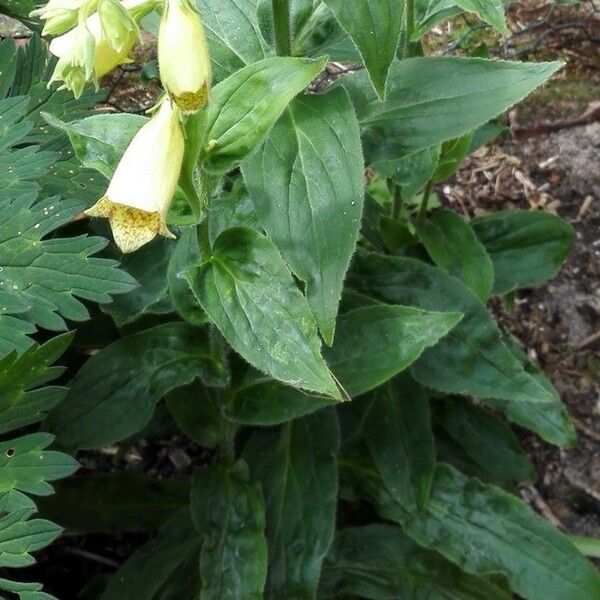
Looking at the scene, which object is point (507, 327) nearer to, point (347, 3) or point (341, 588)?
point (341, 588)

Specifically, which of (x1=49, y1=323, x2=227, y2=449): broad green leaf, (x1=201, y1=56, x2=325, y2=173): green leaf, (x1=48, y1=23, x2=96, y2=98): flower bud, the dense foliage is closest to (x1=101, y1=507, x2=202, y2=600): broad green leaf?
the dense foliage

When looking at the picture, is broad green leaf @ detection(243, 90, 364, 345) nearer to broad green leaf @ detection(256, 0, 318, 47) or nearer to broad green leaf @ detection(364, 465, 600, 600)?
broad green leaf @ detection(256, 0, 318, 47)

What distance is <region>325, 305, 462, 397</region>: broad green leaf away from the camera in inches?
50.9

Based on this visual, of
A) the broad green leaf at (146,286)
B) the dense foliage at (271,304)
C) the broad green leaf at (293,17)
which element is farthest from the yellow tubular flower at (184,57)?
the broad green leaf at (146,286)

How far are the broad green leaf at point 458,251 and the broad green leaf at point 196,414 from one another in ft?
1.64

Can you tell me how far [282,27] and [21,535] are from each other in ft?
2.33

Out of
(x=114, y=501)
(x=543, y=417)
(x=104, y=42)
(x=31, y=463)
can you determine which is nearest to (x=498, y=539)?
(x=543, y=417)

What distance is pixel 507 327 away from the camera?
2.17 meters

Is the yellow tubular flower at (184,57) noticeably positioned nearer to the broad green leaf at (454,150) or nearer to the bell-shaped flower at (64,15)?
the bell-shaped flower at (64,15)

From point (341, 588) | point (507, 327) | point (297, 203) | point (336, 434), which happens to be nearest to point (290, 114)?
point (297, 203)

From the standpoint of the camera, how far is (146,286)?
4.37 ft

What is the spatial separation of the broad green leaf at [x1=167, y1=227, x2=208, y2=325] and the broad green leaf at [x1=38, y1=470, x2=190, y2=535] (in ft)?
1.66

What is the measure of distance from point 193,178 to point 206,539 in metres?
0.63

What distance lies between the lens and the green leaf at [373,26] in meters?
0.95
